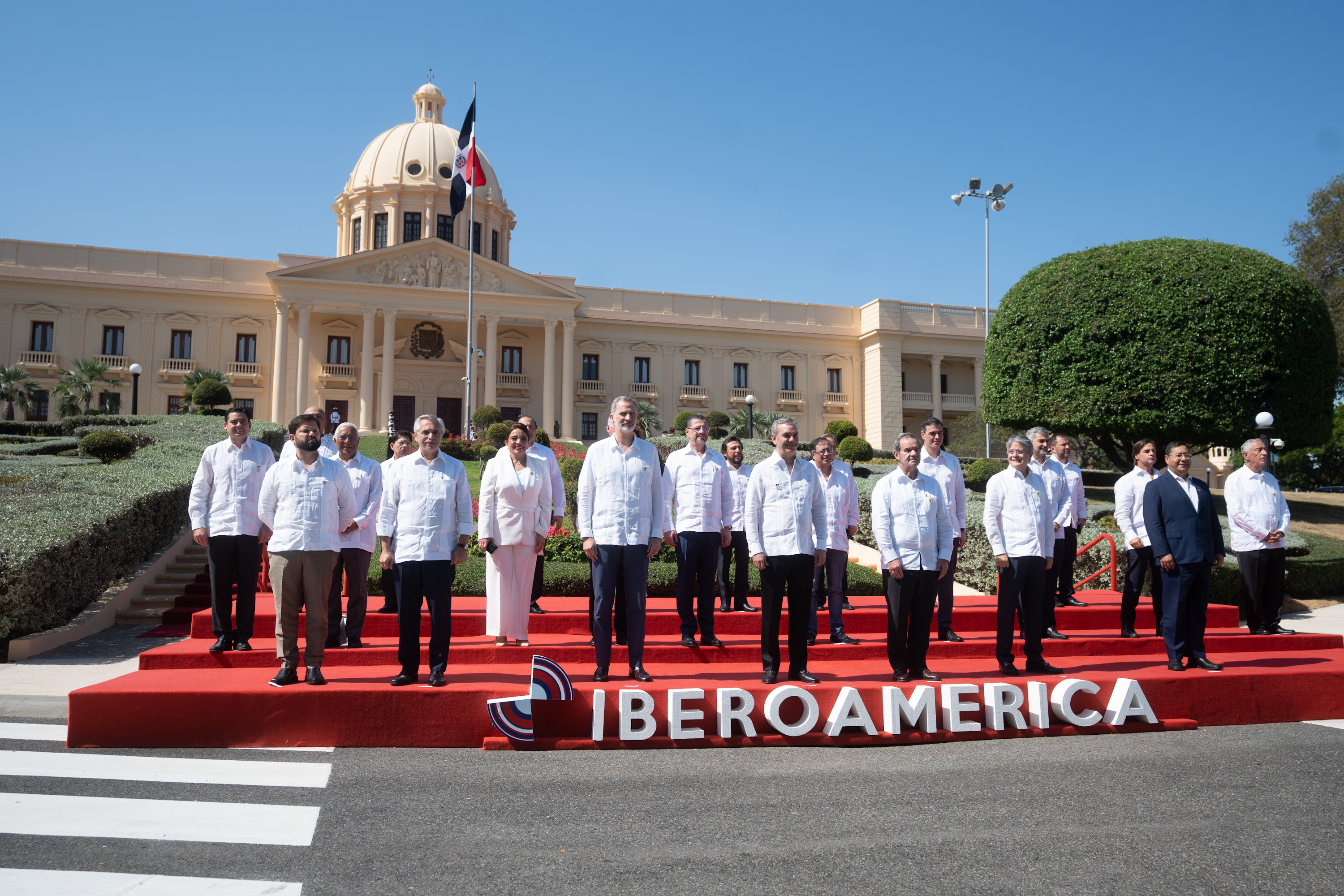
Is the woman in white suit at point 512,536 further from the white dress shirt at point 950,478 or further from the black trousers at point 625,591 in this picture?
the white dress shirt at point 950,478

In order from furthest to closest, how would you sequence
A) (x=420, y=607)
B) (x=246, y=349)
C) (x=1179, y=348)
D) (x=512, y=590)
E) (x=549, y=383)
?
(x=549, y=383)
(x=246, y=349)
(x=1179, y=348)
(x=512, y=590)
(x=420, y=607)

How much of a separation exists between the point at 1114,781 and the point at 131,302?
145 feet

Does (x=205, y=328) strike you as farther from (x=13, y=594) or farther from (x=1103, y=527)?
(x=1103, y=527)

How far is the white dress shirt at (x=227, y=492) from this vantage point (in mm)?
7152

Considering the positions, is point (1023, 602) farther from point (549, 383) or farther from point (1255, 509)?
point (549, 383)

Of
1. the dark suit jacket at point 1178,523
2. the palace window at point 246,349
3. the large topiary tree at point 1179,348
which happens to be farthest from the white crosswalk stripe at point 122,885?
the palace window at point 246,349

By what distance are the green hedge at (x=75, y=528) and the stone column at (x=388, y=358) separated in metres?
24.6

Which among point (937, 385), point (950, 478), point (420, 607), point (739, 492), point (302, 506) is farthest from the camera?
point (937, 385)

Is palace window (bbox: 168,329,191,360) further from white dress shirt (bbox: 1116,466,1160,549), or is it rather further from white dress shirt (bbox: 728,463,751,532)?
white dress shirt (bbox: 1116,466,1160,549)

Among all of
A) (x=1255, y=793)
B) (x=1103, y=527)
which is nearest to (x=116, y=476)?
(x=1255, y=793)

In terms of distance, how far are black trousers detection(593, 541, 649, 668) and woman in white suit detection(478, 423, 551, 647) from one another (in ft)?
2.86

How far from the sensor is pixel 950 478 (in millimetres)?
7832

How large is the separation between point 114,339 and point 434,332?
13.5m

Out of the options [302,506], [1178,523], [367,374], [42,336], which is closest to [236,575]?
[302,506]
